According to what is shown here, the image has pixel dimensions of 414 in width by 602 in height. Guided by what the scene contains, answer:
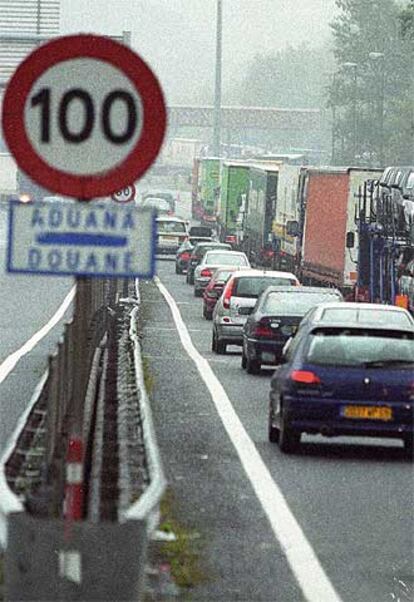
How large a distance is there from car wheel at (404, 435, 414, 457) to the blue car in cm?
10

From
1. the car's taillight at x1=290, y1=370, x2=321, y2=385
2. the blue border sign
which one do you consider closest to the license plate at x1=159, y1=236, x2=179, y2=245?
the car's taillight at x1=290, y1=370, x2=321, y2=385

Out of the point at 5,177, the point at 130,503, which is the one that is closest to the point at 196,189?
the point at 5,177

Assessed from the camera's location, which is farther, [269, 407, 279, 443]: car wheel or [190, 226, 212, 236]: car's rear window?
[190, 226, 212, 236]: car's rear window

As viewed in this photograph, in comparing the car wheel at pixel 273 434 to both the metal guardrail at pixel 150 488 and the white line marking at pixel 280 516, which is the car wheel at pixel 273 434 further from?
the metal guardrail at pixel 150 488

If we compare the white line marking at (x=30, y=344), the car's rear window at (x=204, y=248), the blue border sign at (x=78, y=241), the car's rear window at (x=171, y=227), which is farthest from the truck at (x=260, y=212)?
the blue border sign at (x=78, y=241)

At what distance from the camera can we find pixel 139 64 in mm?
10148

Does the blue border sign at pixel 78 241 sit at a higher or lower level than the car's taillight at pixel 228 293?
higher

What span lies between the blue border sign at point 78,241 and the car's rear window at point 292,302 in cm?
2571

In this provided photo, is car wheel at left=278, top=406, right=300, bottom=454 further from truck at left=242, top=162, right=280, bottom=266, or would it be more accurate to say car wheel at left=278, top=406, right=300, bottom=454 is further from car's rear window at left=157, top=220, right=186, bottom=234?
car's rear window at left=157, top=220, right=186, bottom=234

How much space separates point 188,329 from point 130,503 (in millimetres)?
39564

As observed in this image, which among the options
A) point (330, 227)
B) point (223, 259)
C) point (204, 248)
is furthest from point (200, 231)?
point (330, 227)

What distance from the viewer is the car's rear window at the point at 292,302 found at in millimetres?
36094

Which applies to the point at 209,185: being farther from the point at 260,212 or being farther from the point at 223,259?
the point at 223,259

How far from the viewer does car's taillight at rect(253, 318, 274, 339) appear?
117 feet
